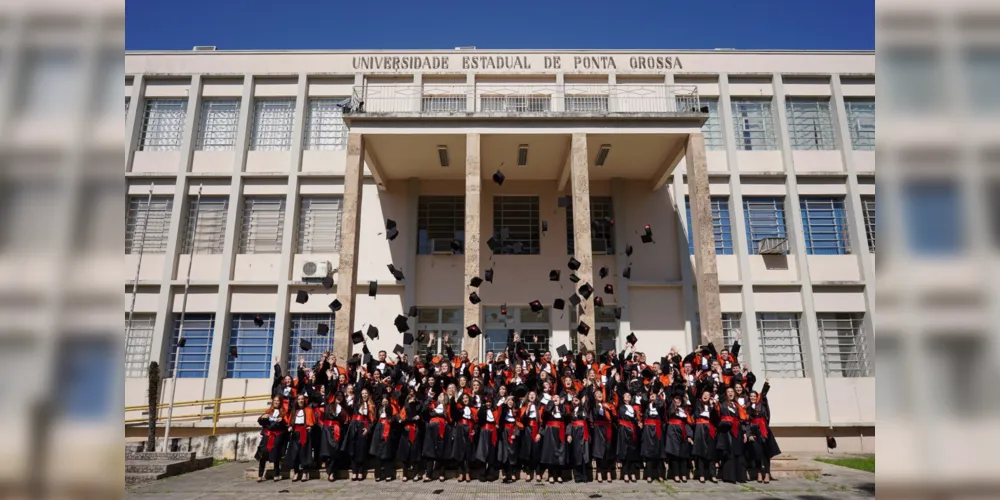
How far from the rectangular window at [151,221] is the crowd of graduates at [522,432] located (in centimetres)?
926

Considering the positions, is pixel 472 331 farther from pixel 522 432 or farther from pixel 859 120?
pixel 859 120

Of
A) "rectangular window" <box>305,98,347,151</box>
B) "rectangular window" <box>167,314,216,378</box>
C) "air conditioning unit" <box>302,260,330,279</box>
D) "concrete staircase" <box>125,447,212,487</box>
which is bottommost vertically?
"concrete staircase" <box>125,447,212,487</box>

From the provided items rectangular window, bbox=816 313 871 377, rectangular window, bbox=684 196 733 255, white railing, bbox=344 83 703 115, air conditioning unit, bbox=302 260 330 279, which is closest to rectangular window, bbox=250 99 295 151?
white railing, bbox=344 83 703 115

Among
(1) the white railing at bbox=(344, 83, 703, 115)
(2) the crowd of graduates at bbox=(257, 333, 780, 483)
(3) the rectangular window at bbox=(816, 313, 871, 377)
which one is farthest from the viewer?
(3) the rectangular window at bbox=(816, 313, 871, 377)

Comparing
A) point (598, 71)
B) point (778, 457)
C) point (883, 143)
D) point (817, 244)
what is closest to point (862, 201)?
point (817, 244)

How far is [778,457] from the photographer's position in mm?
10250

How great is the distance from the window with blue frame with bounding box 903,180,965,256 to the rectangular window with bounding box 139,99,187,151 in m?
19.4

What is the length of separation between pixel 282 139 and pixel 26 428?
1774 cm

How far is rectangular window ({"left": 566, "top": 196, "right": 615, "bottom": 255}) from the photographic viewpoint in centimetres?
1630

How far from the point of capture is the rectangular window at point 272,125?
56.0 ft

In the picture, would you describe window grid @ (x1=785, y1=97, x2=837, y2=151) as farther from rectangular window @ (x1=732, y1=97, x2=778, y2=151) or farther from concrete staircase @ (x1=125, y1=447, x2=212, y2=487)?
concrete staircase @ (x1=125, y1=447, x2=212, y2=487)

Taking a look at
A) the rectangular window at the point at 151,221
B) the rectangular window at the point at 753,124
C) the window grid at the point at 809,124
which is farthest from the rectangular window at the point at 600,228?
the rectangular window at the point at 151,221

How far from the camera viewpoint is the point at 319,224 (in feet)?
54.0

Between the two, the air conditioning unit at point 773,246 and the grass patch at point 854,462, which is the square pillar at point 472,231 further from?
the air conditioning unit at point 773,246
